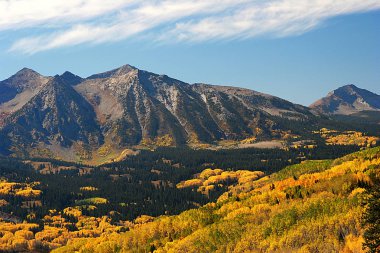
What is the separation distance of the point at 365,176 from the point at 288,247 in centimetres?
7298

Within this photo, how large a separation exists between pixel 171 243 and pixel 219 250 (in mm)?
35502

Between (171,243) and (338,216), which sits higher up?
(338,216)

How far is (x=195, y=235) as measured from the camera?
615 feet

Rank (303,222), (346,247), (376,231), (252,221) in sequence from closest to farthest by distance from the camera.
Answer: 1. (376,231)
2. (346,247)
3. (303,222)
4. (252,221)

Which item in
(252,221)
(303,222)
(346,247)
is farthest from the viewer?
(252,221)

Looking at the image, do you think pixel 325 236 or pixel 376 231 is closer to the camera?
pixel 376 231

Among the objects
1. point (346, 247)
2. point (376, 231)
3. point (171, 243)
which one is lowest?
point (171, 243)

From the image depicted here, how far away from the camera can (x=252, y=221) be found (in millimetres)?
187375

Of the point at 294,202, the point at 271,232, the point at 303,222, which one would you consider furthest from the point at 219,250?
the point at 294,202

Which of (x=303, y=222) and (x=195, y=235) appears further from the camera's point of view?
(x=195, y=235)

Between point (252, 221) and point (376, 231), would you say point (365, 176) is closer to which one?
point (252, 221)

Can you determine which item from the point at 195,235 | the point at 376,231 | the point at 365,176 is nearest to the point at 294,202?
the point at 365,176

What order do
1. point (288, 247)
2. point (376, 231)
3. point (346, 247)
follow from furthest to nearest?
point (288, 247) → point (346, 247) → point (376, 231)

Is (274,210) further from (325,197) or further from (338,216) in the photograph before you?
(338,216)
